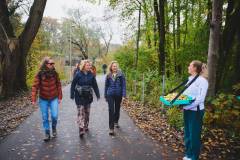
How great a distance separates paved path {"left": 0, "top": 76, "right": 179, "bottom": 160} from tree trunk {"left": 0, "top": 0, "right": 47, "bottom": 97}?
27.8 feet

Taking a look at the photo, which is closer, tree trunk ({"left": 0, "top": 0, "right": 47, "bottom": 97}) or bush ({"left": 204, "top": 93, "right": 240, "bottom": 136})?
bush ({"left": 204, "top": 93, "right": 240, "bottom": 136})

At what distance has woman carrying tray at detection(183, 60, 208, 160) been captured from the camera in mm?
6629

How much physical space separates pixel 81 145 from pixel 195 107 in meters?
3.14

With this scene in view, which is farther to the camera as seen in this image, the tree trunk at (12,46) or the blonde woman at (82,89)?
the tree trunk at (12,46)

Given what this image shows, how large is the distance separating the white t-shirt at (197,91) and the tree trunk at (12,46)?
14.5 m

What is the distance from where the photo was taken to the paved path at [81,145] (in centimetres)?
770

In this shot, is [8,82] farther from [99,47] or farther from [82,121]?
[99,47]

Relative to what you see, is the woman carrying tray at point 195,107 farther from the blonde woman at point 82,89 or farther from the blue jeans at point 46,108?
the blue jeans at point 46,108

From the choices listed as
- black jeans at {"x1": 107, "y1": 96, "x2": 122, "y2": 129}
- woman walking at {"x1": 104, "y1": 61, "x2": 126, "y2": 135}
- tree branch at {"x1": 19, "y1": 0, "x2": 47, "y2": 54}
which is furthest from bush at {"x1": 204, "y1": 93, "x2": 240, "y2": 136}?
tree branch at {"x1": 19, "y1": 0, "x2": 47, "y2": 54}

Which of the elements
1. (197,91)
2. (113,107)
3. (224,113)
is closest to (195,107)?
(197,91)

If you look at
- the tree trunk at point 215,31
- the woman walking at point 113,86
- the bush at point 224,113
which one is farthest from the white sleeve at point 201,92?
the woman walking at point 113,86

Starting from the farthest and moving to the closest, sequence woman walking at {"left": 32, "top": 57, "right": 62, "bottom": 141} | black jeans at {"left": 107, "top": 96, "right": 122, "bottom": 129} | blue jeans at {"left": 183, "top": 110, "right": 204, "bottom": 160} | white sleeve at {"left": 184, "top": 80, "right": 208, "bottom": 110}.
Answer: black jeans at {"left": 107, "top": 96, "right": 122, "bottom": 129}
woman walking at {"left": 32, "top": 57, "right": 62, "bottom": 141}
blue jeans at {"left": 183, "top": 110, "right": 204, "bottom": 160}
white sleeve at {"left": 184, "top": 80, "right": 208, "bottom": 110}

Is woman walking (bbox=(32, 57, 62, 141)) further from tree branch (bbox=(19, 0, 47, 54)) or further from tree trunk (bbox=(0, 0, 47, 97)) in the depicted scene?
tree branch (bbox=(19, 0, 47, 54))

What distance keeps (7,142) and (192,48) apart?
12347 mm
